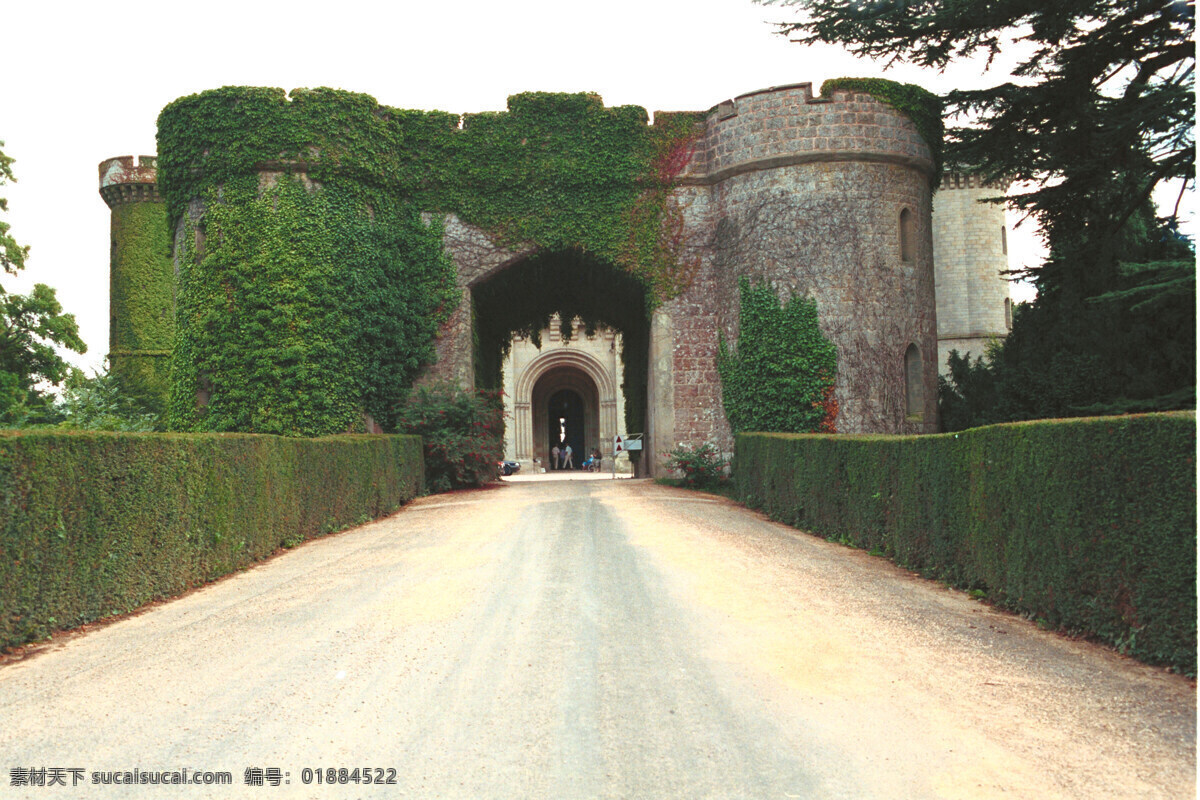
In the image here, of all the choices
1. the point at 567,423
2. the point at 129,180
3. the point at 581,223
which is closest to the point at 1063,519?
the point at 581,223

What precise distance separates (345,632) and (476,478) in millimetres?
13248

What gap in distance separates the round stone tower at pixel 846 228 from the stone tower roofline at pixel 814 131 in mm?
20

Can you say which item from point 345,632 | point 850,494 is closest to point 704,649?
point 345,632

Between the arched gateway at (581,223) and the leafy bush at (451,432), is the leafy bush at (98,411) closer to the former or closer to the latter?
the arched gateway at (581,223)

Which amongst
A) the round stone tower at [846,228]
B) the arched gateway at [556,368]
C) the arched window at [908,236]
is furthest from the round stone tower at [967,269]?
the arched gateway at [556,368]

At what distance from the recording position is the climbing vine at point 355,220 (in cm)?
1764

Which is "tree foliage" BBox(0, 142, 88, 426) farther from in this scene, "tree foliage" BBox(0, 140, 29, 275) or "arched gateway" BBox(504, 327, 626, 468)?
"arched gateway" BBox(504, 327, 626, 468)

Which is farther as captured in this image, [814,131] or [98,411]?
[814,131]

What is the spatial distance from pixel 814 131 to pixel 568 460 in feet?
95.9

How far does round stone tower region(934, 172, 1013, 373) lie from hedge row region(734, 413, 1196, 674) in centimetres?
2405

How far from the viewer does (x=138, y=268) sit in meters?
31.8

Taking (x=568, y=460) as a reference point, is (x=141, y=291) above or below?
above

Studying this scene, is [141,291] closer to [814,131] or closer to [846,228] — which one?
[814,131]

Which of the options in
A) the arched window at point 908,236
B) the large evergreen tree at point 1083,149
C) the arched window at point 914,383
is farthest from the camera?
the arched window at point 908,236
